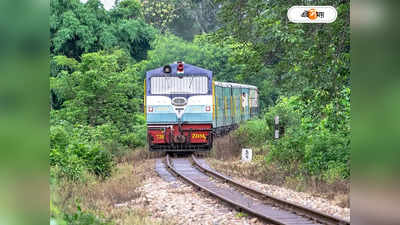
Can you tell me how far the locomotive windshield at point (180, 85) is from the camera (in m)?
12.0

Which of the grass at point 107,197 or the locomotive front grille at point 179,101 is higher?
the locomotive front grille at point 179,101

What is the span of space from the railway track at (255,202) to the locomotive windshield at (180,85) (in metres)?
2.05

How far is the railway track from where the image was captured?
5819 millimetres

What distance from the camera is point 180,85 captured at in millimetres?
12008

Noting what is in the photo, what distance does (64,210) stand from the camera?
3.64 m

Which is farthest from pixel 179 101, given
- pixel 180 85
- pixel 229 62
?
pixel 229 62

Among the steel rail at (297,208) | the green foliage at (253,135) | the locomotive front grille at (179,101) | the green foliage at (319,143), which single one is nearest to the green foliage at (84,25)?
the green foliage at (319,143)

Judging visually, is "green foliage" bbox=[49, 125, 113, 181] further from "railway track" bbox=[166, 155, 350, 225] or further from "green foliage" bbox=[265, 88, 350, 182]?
"green foliage" bbox=[265, 88, 350, 182]

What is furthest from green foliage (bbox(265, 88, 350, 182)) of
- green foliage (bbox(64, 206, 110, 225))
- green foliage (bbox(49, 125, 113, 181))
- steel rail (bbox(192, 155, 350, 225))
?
green foliage (bbox(64, 206, 110, 225))

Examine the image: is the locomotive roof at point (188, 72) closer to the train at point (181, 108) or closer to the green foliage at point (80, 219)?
the train at point (181, 108)

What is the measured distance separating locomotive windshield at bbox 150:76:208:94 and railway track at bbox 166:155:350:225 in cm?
205
